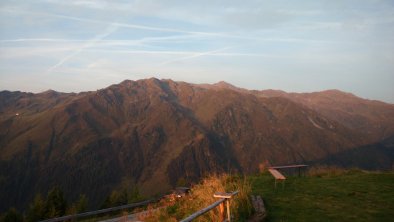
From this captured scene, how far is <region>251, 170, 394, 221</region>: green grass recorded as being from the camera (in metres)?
11.5

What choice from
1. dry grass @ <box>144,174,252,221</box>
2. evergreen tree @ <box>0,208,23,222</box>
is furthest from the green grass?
evergreen tree @ <box>0,208,23,222</box>

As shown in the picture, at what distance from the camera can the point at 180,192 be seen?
22.0 meters

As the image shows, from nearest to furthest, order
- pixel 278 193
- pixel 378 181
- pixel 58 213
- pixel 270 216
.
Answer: pixel 270 216 → pixel 278 193 → pixel 378 181 → pixel 58 213

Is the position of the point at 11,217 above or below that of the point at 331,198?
below

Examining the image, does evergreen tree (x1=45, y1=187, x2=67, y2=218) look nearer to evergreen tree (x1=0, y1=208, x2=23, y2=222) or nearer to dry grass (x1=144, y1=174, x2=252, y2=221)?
evergreen tree (x1=0, y1=208, x2=23, y2=222)

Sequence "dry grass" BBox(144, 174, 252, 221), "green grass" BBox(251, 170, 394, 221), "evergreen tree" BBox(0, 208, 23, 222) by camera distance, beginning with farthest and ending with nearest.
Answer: "evergreen tree" BBox(0, 208, 23, 222) < "dry grass" BBox(144, 174, 252, 221) < "green grass" BBox(251, 170, 394, 221)

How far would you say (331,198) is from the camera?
46.4ft

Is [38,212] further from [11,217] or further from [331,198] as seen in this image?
[331,198]

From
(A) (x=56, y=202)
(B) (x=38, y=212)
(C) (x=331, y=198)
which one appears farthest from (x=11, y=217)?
(C) (x=331, y=198)

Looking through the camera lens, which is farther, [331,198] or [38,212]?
[38,212]

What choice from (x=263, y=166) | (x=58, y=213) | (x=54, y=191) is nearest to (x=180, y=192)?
(x=263, y=166)

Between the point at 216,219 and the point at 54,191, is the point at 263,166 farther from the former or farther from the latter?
the point at 54,191

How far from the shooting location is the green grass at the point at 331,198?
1151 cm

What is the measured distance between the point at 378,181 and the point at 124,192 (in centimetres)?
4018
